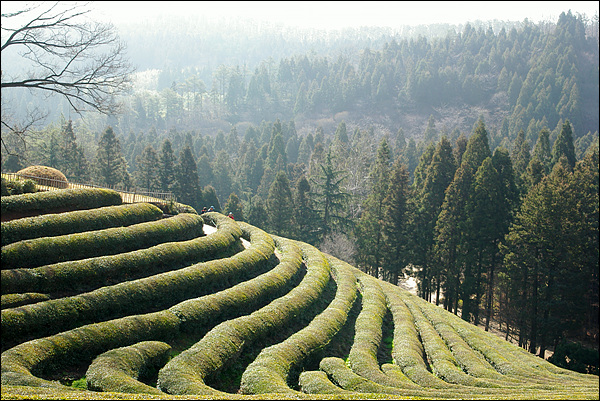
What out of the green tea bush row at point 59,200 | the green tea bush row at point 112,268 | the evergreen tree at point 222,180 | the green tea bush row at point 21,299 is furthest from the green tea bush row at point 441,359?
the evergreen tree at point 222,180

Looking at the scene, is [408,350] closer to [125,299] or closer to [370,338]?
[370,338]

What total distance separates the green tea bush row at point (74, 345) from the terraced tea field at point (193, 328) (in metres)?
0.05

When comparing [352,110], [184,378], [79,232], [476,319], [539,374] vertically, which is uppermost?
[352,110]

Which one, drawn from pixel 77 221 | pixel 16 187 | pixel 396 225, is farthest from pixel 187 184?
pixel 77 221

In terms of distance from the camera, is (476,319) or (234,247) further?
(476,319)

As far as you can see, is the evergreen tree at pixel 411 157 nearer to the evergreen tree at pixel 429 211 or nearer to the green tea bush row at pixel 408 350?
the evergreen tree at pixel 429 211

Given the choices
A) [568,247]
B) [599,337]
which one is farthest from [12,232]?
[599,337]

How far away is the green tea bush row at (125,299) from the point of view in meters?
14.4

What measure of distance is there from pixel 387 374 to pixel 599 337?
26268 millimetres

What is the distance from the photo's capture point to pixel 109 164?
63062 mm

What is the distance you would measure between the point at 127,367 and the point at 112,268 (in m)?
6.50

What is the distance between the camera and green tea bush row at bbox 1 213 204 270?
1740 cm

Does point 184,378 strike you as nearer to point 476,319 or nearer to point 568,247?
point 568,247

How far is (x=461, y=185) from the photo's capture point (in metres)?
43.5
